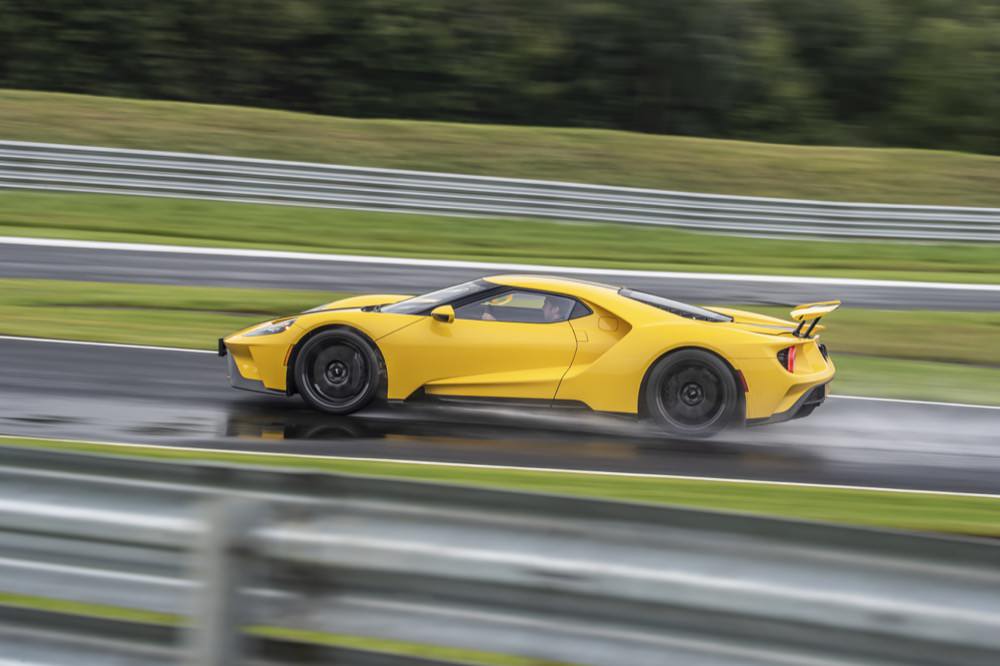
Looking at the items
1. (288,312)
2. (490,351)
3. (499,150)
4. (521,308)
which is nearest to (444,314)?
(490,351)

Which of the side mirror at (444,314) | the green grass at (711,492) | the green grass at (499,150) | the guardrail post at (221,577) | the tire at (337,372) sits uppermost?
the green grass at (499,150)

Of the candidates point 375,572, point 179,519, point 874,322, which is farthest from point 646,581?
point 874,322

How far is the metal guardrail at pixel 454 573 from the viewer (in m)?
2.81

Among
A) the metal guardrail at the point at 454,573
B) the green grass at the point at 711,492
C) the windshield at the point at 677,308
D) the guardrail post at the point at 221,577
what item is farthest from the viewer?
the windshield at the point at 677,308

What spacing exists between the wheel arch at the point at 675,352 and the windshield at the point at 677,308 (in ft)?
1.15

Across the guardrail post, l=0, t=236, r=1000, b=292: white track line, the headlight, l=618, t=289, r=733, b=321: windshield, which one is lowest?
the guardrail post

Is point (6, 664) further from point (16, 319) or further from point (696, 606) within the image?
point (16, 319)

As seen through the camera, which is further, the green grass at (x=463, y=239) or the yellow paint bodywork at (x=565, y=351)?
the green grass at (x=463, y=239)

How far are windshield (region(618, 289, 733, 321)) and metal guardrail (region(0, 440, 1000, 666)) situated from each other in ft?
19.5

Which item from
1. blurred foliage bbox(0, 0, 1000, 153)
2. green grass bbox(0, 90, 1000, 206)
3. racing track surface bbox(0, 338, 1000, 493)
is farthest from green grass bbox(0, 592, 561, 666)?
blurred foliage bbox(0, 0, 1000, 153)

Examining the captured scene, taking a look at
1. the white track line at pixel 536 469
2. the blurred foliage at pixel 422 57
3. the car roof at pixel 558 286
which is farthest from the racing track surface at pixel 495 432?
the blurred foliage at pixel 422 57

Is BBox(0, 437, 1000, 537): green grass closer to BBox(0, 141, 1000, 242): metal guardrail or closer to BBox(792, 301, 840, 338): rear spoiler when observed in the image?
BBox(792, 301, 840, 338): rear spoiler

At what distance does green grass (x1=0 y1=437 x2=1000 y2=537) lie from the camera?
6859 mm

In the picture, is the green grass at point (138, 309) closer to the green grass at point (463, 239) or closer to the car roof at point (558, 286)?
the green grass at point (463, 239)
